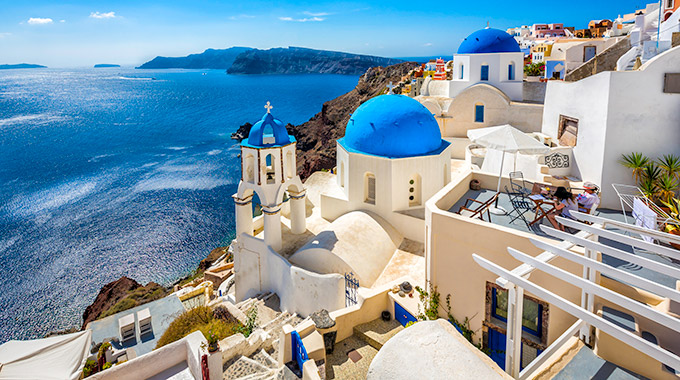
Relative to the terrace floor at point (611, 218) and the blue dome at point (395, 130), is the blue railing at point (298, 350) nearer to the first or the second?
the terrace floor at point (611, 218)

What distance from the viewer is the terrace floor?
662 cm

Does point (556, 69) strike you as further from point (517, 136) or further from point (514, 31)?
point (514, 31)

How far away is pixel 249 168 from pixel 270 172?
75 centimetres

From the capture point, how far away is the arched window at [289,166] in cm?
1437

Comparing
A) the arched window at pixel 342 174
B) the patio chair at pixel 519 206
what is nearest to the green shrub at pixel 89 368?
the arched window at pixel 342 174

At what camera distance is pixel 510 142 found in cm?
923

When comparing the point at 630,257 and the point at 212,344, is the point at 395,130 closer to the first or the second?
the point at 212,344

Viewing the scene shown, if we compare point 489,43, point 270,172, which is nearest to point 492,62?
point 489,43

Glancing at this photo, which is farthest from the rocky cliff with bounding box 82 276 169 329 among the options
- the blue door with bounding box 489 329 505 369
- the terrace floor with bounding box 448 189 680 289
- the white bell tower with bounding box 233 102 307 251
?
the blue door with bounding box 489 329 505 369

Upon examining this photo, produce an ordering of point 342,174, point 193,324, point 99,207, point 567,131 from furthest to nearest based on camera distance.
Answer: point 99,207
point 342,174
point 193,324
point 567,131

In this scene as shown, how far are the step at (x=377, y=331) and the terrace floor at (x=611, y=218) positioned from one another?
11.1ft

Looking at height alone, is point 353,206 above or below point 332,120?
below

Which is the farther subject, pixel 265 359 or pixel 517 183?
pixel 517 183

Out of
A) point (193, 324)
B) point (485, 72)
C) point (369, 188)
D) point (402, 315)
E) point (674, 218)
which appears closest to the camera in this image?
point (674, 218)
